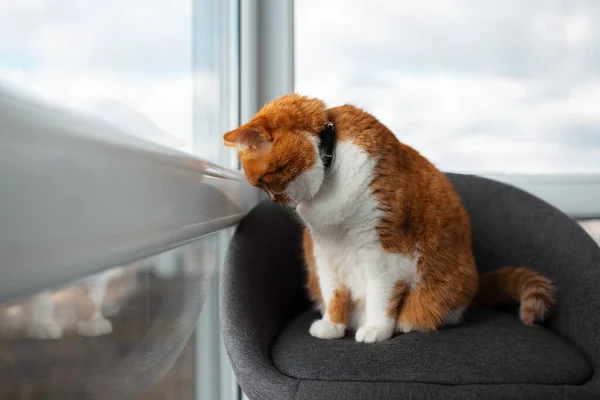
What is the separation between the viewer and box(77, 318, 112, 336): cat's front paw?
70cm

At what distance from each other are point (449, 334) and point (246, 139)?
0.56m

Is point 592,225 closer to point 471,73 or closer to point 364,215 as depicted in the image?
point 471,73

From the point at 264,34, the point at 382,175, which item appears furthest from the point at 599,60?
the point at 382,175

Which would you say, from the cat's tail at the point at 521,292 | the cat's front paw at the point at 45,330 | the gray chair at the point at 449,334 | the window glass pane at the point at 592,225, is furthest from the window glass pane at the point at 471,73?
→ the cat's front paw at the point at 45,330

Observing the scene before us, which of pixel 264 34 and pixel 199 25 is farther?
pixel 264 34

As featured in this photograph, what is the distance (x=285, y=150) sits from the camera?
1051mm

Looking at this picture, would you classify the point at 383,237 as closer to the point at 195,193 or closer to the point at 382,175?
the point at 382,175

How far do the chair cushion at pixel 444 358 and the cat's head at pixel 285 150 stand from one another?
0.30 meters

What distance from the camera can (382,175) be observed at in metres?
1.11

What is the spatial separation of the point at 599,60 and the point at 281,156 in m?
1.53

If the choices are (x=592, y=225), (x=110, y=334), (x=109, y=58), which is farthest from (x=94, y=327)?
(x=592, y=225)

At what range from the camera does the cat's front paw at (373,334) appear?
3.60 ft

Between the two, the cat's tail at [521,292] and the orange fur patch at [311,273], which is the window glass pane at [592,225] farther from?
the orange fur patch at [311,273]

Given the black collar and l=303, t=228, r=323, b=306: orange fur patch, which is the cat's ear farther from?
l=303, t=228, r=323, b=306: orange fur patch
